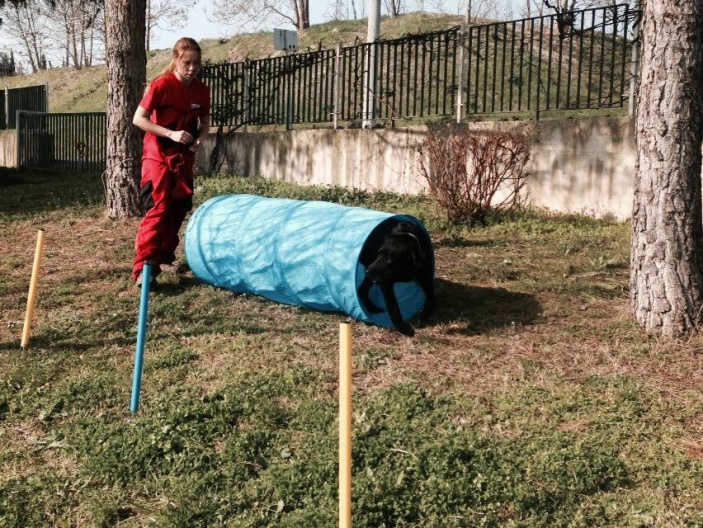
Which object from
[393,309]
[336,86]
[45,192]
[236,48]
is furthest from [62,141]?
[393,309]

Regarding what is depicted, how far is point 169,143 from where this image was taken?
20.2 feet

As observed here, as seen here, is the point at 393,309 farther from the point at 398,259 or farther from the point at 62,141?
the point at 62,141

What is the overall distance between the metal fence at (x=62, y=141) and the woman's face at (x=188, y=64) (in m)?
11.5

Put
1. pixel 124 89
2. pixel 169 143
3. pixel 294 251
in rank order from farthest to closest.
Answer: pixel 124 89 → pixel 169 143 → pixel 294 251

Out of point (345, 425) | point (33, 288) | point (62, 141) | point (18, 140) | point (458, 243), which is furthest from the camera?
point (18, 140)

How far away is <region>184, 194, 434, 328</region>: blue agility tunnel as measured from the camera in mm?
5363

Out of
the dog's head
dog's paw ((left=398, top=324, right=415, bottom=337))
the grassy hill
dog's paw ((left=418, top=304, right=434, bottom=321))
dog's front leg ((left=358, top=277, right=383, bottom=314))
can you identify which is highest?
the grassy hill

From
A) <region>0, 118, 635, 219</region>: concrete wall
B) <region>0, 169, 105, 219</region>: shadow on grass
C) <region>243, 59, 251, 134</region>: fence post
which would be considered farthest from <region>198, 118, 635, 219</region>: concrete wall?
<region>0, 169, 105, 219</region>: shadow on grass

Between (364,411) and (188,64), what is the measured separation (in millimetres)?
3215

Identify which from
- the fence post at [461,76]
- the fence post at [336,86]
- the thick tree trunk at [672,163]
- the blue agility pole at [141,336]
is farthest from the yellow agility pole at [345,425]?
the fence post at [336,86]

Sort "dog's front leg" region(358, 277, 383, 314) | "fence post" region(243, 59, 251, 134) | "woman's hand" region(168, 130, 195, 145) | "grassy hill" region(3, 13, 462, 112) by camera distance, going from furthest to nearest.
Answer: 1. "grassy hill" region(3, 13, 462, 112)
2. "fence post" region(243, 59, 251, 134)
3. "woman's hand" region(168, 130, 195, 145)
4. "dog's front leg" region(358, 277, 383, 314)

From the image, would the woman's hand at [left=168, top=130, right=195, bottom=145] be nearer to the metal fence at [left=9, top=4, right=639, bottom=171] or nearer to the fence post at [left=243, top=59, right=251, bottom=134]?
the metal fence at [left=9, top=4, right=639, bottom=171]

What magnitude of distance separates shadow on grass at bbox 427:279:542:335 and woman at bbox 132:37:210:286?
224 centimetres

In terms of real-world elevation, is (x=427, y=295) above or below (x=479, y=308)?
above
